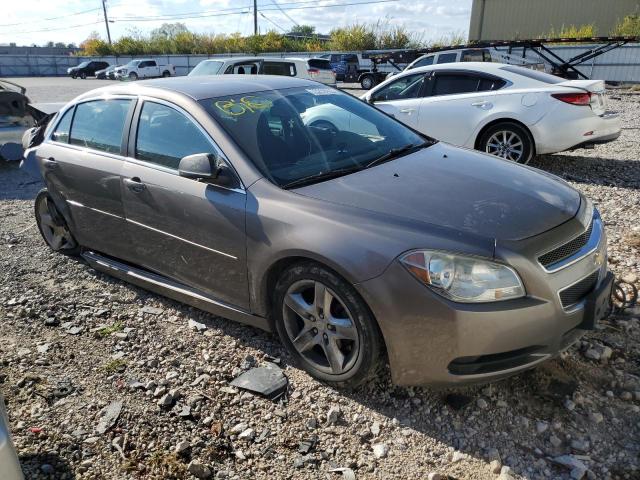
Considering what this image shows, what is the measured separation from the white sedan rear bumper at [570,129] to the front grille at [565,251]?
4.58 meters

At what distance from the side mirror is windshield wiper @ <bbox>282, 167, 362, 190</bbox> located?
1.12 ft

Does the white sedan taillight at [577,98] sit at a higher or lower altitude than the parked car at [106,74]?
higher

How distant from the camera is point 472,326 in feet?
7.57

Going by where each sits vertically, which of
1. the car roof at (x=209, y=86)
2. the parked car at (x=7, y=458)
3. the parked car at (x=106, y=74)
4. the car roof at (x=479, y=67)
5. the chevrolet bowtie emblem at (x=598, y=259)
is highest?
the car roof at (x=209, y=86)

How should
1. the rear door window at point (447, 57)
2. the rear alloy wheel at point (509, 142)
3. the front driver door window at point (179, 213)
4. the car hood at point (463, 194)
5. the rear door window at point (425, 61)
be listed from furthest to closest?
the rear door window at point (425, 61) < the rear door window at point (447, 57) < the rear alloy wheel at point (509, 142) < the front driver door window at point (179, 213) < the car hood at point (463, 194)

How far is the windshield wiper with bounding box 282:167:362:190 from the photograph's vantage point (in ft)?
9.61

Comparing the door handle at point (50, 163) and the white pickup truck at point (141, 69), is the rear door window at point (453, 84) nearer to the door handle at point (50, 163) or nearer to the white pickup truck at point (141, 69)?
the door handle at point (50, 163)

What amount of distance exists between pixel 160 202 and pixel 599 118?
6057mm

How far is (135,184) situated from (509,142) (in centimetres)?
542

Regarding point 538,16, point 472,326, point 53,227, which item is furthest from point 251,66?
point 538,16

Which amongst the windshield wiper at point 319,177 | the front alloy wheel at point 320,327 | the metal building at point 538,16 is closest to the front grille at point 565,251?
the front alloy wheel at point 320,327

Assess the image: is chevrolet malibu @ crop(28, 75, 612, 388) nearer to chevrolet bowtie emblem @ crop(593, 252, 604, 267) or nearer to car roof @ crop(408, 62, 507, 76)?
chevrolet bowtie emblem @ crop(593, 252, 604, 267)

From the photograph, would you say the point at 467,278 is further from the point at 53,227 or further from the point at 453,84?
the point at 453,84

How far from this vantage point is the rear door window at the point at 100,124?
12.4 ft
